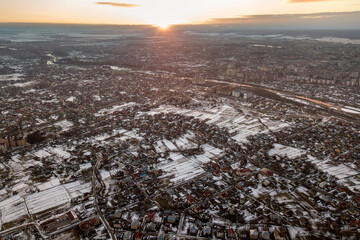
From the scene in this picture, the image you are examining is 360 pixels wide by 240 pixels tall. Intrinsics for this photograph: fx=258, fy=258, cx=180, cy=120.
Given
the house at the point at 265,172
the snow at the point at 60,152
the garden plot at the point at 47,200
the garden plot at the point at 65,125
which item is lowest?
the garden plot at the point at 47,200

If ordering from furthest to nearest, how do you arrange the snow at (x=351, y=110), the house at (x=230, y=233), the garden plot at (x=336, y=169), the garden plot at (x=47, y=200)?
1. the snow at (x=351, y=110)
2. the garden plot at (x=336, y=169)
3. the garden plot at (x=47, y=200)
4. the house at (x=230, y=233)

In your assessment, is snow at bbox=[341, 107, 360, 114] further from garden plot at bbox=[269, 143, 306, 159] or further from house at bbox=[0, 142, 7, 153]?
house at bbox=[0, 142, 7, 153]

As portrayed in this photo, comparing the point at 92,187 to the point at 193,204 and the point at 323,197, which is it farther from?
the point at 323,197

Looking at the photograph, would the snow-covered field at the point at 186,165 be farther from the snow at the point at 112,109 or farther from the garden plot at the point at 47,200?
the snow at the point at 112,109

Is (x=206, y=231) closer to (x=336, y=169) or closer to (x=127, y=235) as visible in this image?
(x=127, y=235)

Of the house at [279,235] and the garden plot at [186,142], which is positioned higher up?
the garden plot at [186,142]

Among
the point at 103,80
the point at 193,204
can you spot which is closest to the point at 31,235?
the point at 193,204

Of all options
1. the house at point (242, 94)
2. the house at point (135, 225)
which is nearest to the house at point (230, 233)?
the house at point (135, 225)

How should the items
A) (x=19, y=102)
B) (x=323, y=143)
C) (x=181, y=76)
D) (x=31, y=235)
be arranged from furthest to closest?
(x=181, y=76)
(x=19, y=102)
(x=323, y=143)
(x=31, y=235)
